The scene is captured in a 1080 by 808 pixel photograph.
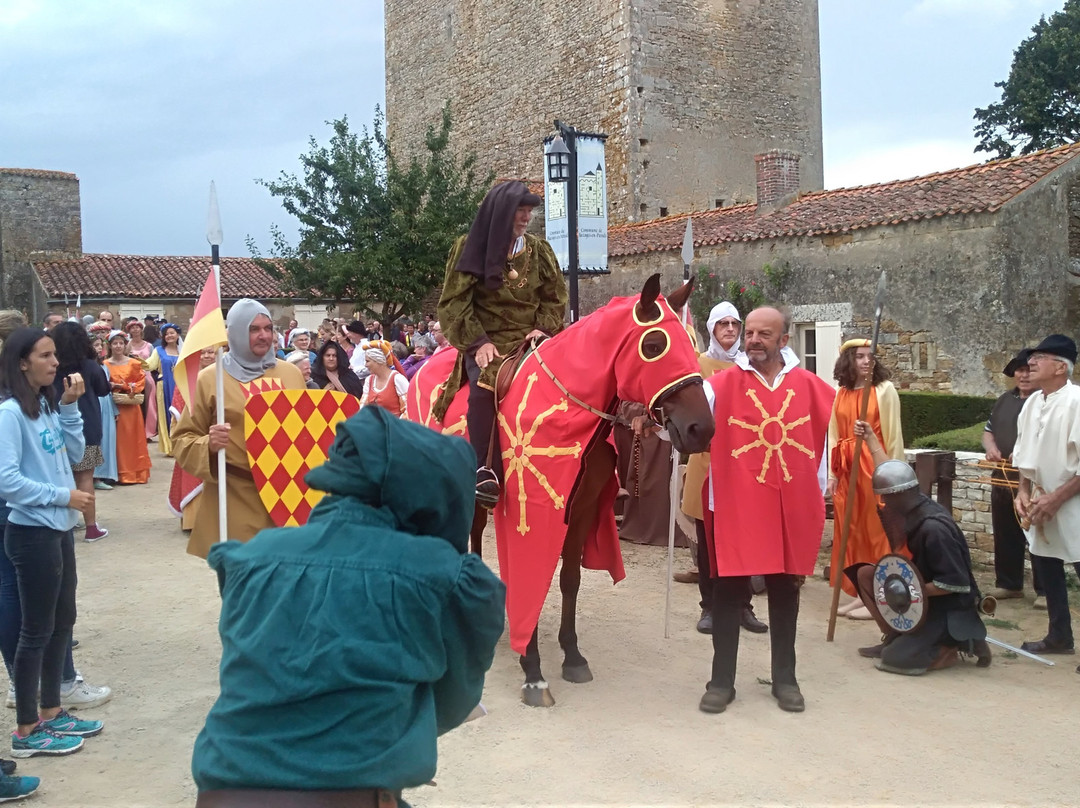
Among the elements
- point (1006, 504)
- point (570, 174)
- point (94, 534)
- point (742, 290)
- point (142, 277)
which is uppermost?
point (142, 277)

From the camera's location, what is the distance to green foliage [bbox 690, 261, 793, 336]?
672 inches

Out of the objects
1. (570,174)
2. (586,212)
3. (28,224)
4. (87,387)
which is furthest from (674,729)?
(28,224)

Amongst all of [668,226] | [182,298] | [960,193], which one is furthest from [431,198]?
[960,193]

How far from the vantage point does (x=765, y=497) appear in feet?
15.8

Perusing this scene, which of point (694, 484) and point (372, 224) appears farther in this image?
point (372, 224)

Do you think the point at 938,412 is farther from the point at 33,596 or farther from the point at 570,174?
the point at 33,596

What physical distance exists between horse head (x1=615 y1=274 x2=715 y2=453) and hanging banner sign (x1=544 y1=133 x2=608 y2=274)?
10.6 m

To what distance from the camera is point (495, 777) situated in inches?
162

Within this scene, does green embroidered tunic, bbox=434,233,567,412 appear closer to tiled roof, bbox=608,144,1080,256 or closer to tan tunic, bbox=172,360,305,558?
tan tunic, bbox=172,360,305,558

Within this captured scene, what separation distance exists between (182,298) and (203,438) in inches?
1081

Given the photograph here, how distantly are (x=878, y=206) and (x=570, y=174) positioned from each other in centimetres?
767

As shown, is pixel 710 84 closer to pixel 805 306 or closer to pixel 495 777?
pixel 805 306

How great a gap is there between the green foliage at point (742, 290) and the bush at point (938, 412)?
3908mm

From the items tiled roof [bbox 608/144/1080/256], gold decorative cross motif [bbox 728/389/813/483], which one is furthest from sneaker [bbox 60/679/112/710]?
tiled roof [bbox 608/144/1080/256]
